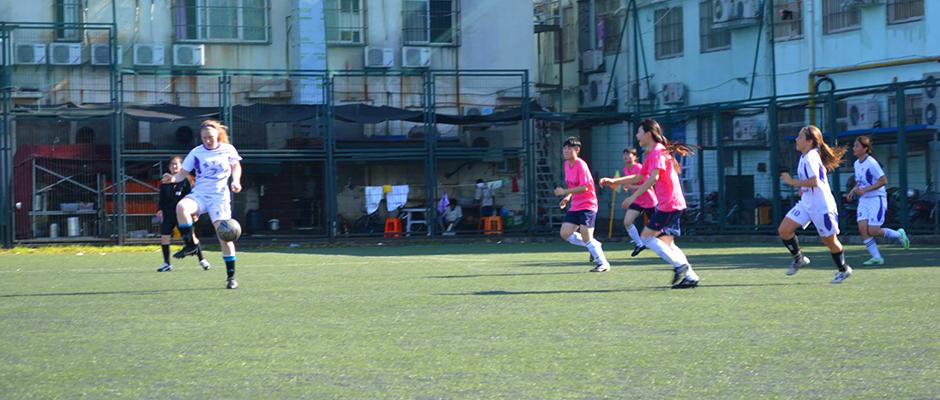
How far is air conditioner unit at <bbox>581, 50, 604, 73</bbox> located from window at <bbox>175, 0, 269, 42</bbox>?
9764mm

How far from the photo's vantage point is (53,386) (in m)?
7.28

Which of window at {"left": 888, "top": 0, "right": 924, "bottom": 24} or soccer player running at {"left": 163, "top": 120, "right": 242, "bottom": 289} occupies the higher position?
window at {"left": 888, "top": 0, "right": 924, "bottom": 24}

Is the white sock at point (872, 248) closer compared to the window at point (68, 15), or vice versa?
the white sock at point (872, 248)

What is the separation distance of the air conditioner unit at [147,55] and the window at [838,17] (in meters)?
16.2

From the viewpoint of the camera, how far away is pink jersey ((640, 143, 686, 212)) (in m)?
13.8

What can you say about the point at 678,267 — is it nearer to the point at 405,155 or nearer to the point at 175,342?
the point at 175,342

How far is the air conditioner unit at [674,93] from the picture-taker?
3731cm

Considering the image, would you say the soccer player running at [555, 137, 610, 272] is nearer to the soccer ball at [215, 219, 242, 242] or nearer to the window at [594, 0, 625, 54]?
the soccer ball at [215, 219, 242, 242]

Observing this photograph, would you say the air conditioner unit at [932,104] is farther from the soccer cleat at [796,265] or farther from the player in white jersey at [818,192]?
the player in white jersey at [818,192]

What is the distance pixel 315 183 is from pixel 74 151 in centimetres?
527

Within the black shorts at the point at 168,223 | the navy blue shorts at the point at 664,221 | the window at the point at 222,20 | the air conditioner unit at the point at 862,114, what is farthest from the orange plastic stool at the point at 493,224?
the navy blue shorts at the point at 664,221

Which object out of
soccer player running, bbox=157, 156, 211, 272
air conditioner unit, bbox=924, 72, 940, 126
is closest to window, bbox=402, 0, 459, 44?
air conditioner unit, bbox=924, 72, 940, 126

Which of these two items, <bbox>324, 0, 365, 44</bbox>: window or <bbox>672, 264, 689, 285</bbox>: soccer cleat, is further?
<bbox>324, 0, 365, 44</bbox>: window

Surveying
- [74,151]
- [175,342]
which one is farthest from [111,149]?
[175,342]
